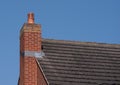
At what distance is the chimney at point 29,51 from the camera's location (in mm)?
20484

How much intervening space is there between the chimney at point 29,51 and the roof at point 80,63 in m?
0.45

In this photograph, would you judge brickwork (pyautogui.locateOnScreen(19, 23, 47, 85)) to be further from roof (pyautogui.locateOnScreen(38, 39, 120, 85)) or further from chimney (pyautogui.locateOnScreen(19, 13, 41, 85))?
roof (pyautogui.locateOnScreen(38, 39, 120, 85))

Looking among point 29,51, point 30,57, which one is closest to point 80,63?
point 30,57

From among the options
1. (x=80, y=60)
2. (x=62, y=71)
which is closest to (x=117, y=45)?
(x=80, y=60)

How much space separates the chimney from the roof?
0.45m

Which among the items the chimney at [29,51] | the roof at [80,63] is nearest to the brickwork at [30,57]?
the chimney at [29,51]

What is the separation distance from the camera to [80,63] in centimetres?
2062

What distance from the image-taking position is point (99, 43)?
2294 centimetres

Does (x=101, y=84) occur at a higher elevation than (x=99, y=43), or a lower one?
lower

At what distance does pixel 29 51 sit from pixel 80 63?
2.48 metres

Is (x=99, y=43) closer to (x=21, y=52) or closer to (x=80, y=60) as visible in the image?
(x=80, y=60)

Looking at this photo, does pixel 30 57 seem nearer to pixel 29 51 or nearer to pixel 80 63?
pixel 29 51

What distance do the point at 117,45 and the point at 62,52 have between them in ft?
11.0

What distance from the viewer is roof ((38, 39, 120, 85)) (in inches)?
757
